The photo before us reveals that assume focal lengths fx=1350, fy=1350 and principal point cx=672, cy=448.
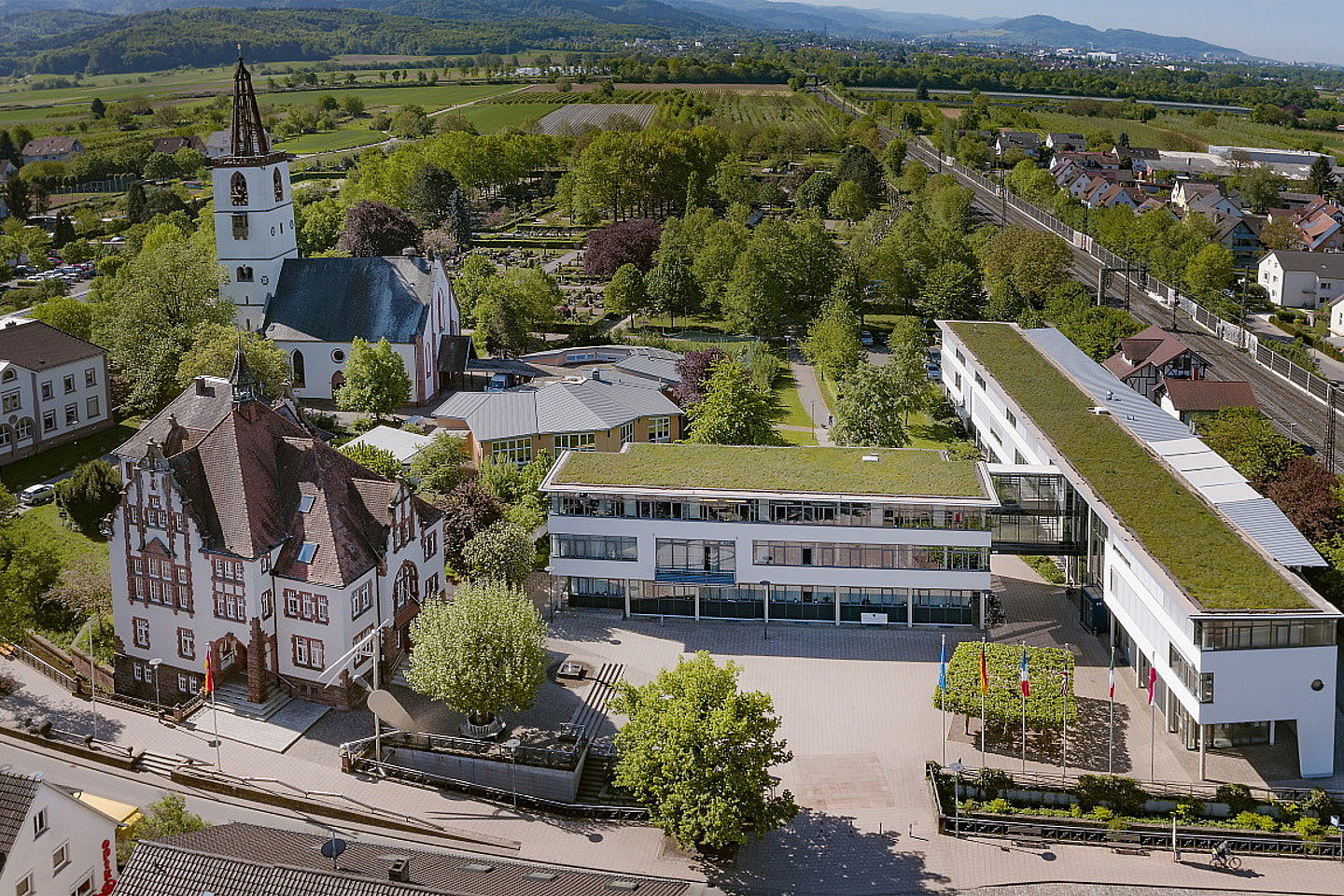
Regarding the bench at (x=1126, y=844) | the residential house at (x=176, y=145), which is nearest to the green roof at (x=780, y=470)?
the bench at (x=1126, y=844)

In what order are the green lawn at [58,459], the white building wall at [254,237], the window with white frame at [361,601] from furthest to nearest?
the white building wall at [254,237] → the green lawn at [58,459] → the window with white frame at [361,601]

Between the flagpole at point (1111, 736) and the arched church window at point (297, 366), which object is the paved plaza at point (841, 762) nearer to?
the flagpole at point (1111, 736)

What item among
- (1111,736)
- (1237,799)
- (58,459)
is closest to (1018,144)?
(58,459)

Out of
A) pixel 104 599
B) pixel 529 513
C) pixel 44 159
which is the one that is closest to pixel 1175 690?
pixel 529 513

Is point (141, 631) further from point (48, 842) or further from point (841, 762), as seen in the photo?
point (841, 762)

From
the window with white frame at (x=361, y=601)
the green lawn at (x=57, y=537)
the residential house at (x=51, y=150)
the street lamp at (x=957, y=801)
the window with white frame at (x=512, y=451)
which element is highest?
the residential house at (x=51, y=150)

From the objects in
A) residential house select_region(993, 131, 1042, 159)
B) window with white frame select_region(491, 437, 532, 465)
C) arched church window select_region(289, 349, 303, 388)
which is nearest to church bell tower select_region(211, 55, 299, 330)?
arched church window select_region(289, 349, 303, 388)

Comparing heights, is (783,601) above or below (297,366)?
below
